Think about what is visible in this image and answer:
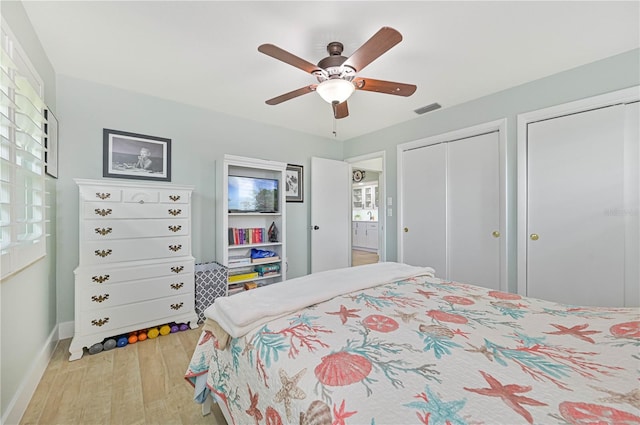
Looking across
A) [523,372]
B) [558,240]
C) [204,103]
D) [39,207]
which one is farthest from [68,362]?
[558,240]

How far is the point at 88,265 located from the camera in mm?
2223

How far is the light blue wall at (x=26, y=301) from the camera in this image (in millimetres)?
1350

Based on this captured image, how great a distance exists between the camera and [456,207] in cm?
312

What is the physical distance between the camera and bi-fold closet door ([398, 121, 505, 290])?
281cm

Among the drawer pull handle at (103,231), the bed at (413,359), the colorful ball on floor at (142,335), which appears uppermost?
the drawer pull handle at (103,231)

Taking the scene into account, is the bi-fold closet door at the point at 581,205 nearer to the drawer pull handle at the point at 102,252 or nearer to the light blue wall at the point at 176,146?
the light blue wall at the point at 176,146

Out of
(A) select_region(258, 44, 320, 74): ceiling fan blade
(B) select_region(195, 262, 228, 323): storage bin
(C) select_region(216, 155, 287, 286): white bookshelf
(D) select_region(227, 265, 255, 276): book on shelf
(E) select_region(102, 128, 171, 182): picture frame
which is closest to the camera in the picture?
(A) select_region(258, 44, 320, 74): ceiling fan blade

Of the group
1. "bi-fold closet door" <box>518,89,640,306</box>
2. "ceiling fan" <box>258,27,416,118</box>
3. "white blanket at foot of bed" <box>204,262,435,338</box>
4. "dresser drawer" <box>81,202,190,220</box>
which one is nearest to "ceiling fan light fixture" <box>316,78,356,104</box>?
"ceiling fan" <box>258,27,416,118</box>

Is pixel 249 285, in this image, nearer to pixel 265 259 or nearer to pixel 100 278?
pixel 265 259

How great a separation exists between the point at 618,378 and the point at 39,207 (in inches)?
111

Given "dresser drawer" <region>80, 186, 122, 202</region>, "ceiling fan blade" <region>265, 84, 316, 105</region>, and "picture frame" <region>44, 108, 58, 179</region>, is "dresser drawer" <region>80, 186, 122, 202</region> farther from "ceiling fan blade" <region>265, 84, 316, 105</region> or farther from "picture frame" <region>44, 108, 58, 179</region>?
"ceiling fan blade" <region>265, 84, 316, 105</region>

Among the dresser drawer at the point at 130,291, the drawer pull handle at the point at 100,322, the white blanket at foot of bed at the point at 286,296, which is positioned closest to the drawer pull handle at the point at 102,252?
the dresser drawer at the point at 130,291

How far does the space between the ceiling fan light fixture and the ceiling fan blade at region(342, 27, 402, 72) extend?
11cm

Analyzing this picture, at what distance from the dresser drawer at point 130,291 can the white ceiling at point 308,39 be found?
190 cm
